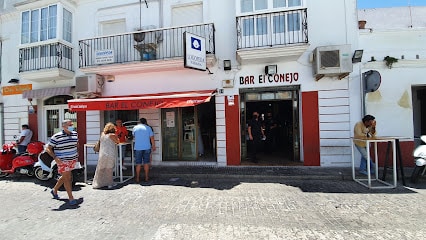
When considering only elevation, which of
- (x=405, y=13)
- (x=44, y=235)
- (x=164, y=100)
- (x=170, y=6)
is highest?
(x=405, y=13)

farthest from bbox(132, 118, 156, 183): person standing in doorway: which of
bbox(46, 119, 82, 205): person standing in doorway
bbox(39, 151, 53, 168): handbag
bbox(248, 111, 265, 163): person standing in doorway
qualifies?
bbox(248, 111, 265, 163): person standing in doorway

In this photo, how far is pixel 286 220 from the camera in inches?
166

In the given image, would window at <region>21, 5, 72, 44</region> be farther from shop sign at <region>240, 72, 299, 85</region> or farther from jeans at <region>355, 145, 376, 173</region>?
jeans at <region>355, 145, 376, 173</region>

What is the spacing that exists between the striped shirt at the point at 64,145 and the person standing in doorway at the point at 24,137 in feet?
18.9

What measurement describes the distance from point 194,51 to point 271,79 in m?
2.79

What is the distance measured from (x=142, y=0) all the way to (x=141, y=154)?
20.1 ft

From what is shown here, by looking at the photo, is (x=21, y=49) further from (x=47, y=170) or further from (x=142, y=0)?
(x=47, y=170)

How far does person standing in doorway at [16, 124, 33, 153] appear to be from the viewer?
9594mm

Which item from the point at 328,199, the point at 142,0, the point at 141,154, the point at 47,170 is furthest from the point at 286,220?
the point at 142,0

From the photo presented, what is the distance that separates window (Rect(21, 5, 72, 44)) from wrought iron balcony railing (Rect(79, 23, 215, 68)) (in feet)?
3.69

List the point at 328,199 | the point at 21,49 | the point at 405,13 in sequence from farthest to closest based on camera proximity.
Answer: the point at 405,13 → the point at 21,49 → the point at 328,199

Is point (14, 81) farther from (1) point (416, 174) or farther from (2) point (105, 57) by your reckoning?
(1) point (416, 174)

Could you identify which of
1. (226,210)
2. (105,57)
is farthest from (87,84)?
(226,210)

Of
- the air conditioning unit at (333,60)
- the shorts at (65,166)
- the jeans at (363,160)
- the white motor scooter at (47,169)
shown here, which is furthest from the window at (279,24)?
the white motor scooter at (47,169)
